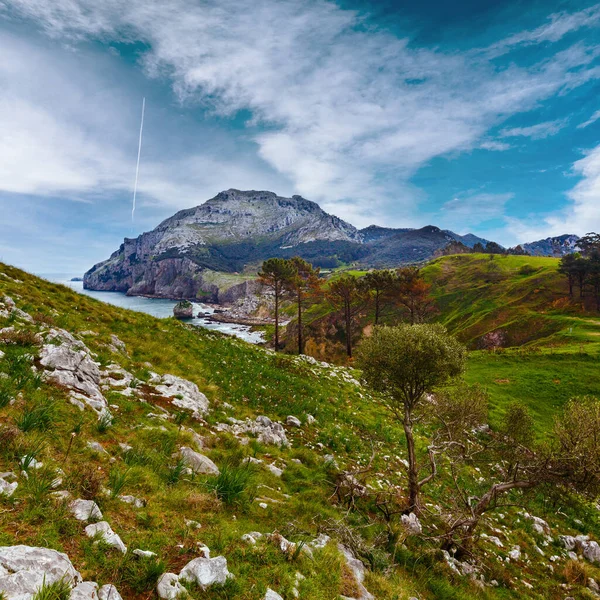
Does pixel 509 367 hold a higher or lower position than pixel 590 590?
higher

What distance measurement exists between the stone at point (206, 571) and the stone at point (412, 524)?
30.0 ft

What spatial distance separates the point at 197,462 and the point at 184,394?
6.12m

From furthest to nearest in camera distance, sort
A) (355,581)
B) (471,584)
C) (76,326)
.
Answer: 1. (76,326)
2. (471,584)
3. (355,581)

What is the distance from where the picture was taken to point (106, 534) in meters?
5.45

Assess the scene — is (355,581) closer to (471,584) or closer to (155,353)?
(471,584)

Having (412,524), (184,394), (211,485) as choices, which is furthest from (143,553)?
(412,524)

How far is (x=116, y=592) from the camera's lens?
15.0 feet

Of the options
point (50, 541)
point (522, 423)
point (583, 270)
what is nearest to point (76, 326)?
point (50, 541)

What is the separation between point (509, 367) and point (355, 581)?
169 feet

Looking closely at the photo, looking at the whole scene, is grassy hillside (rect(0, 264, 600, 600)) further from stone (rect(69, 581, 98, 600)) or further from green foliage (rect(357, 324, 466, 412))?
green foliage (rect(357, 324, 466, 412))

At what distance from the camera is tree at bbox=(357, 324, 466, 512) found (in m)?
15.1

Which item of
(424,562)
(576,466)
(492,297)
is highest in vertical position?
(492,297)

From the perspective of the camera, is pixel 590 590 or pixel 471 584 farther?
pixel 590 590

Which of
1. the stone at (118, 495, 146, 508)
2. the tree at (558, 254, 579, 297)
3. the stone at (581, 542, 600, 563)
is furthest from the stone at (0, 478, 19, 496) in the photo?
the tree at (558, 254, 579, 297)
